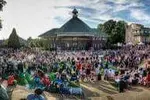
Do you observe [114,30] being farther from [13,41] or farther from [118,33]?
[13,41]

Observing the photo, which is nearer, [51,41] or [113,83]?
[113,83]

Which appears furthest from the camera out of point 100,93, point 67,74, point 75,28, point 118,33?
point 118,33

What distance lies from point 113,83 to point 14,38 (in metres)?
64.1

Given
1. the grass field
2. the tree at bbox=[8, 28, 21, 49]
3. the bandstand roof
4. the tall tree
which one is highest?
the tall tree

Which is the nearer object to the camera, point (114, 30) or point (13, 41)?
point (13, 41)

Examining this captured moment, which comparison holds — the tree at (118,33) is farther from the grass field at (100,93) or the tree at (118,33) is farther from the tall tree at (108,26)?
the grass field at (100,93)

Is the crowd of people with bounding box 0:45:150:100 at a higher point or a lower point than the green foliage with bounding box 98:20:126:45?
lower

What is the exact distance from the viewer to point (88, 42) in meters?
82.8

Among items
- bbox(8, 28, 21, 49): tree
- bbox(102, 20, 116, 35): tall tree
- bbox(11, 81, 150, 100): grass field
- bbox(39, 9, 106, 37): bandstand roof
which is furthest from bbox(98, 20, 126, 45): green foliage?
bbox(11, 81, 150, 100): grass field

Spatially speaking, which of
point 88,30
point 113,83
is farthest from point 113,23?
point 113,83

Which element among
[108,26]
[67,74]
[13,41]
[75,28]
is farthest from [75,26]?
[67,74]

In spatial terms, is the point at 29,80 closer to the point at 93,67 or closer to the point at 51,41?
the point at 93,67

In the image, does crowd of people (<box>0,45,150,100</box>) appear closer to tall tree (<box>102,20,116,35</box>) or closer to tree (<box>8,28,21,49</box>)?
tree (<box>8,28,21,49</box>)

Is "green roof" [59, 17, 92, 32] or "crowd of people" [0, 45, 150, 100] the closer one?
"crowd of people" [0, 45, 150, 100]
